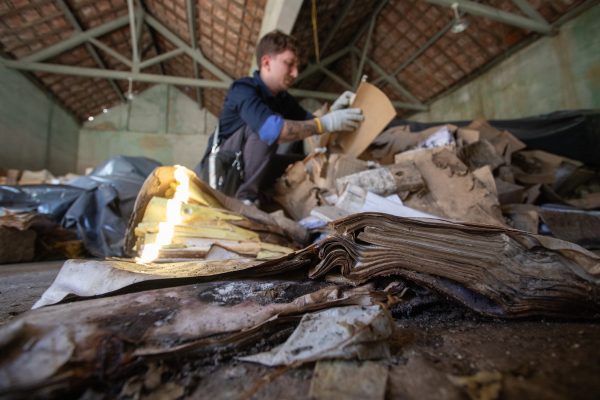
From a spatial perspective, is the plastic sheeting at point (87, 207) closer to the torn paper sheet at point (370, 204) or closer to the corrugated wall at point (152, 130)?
the torn paper sheet at point (370, 204)

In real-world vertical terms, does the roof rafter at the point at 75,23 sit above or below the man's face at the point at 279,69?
above

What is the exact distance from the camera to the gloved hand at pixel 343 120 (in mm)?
1717

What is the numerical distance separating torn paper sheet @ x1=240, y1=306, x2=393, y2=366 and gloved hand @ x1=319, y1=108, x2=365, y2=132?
1461mm

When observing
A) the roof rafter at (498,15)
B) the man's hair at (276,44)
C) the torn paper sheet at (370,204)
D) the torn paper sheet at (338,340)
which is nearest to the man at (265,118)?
the man's hair at (276,44)

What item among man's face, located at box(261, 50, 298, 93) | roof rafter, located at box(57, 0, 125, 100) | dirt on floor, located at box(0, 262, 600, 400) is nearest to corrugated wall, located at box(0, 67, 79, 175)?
roof rafter, located at box(57, 0, 125, 100)

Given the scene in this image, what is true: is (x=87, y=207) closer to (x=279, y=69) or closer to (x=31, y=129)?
(x=279, y=69)

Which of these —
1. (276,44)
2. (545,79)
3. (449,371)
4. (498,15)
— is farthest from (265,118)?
(545,79)

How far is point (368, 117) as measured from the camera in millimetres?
1751

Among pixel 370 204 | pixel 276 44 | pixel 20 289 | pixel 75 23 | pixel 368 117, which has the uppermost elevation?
pixel 75 23

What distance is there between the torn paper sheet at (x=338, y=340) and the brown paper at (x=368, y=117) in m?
1.40

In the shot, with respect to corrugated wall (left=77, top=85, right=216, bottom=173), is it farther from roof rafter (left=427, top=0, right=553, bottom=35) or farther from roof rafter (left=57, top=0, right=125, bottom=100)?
roof rafter (left=427, top=0, right=553, bottom=35)

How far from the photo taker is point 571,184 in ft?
6.28

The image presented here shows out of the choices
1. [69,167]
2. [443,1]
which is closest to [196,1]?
[443,1]

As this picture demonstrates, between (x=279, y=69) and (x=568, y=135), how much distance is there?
2.45 meters
